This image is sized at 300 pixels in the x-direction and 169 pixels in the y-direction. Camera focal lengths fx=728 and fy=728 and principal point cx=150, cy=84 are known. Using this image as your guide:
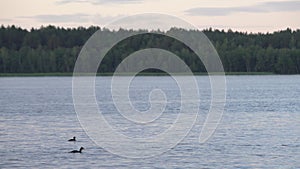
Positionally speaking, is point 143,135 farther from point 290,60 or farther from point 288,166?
point 290,60

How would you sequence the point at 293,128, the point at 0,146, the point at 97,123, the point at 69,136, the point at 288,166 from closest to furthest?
the point at 288,166
the point at 0,146
the point at 69,136
the point at 293,128
the point at 97,123

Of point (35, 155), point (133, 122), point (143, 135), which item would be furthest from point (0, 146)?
point (133, 122)

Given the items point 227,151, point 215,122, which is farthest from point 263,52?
point 227,151

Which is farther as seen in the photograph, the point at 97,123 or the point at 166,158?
the point at 97,123

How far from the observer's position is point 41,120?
5581 cm

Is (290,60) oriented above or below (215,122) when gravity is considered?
above

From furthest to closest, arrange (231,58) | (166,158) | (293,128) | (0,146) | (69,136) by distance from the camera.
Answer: (231,58)
(293,128)
(69,136)
(0,146)
(166,158)

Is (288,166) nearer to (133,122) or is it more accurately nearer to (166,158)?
(166,158)

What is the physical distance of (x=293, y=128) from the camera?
48500 millimetres

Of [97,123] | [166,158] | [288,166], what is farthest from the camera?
[97,123]

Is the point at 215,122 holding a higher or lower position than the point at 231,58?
lower

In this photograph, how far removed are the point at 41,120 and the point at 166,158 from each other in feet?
73.3

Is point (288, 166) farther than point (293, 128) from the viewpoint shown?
No

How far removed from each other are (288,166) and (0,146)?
630 inches
